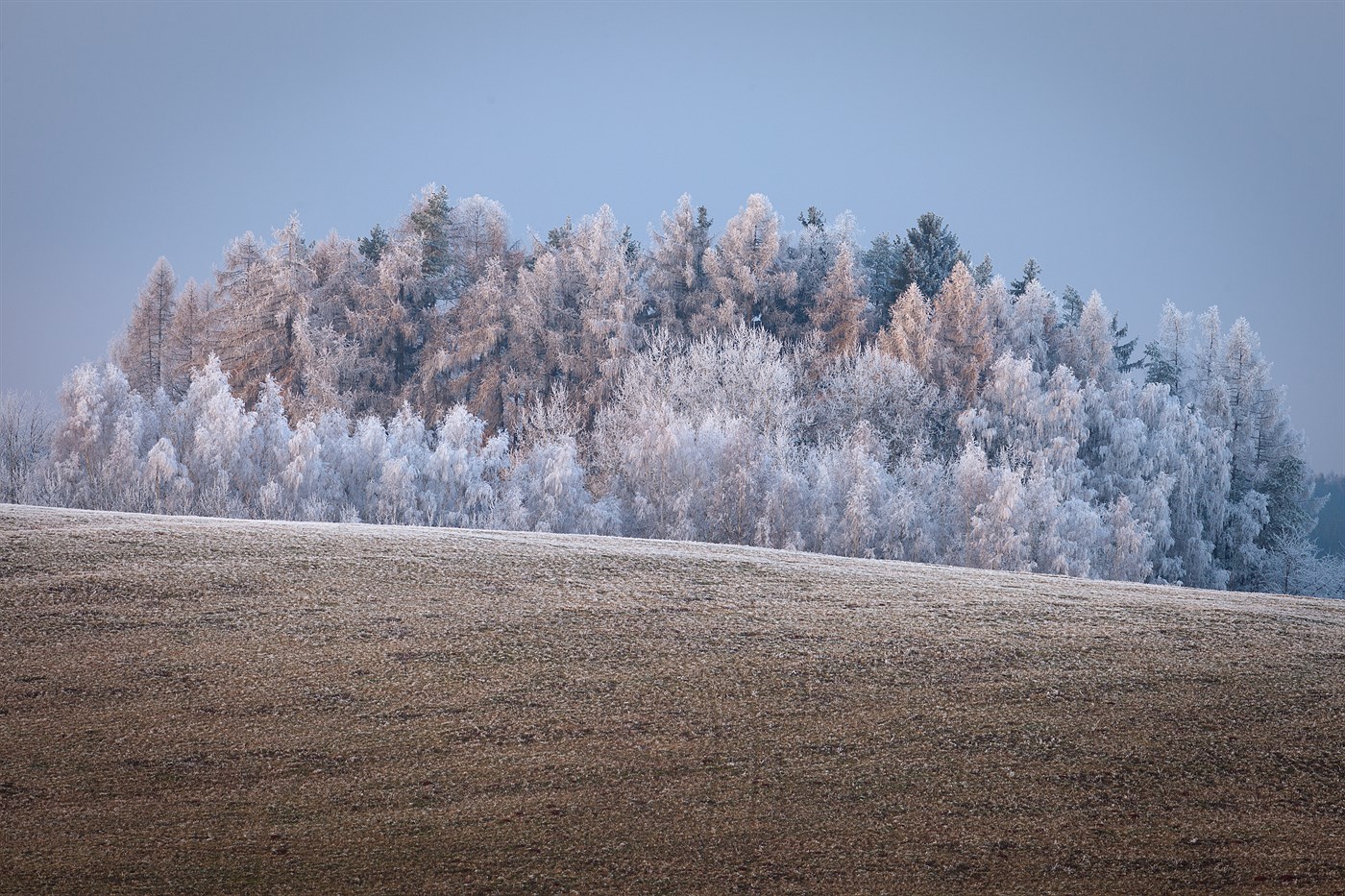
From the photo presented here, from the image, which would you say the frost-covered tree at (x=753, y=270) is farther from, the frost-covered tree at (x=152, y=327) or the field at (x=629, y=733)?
the field at (x=629, y=733)

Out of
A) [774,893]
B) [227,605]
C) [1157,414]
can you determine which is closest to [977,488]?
[1157,414]

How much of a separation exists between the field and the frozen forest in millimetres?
21896

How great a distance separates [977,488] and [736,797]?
30341mm

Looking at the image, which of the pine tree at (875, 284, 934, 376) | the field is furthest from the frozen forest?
the field

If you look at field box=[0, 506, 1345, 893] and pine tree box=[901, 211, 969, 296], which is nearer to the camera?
field box=[0, 506, 1345, 893]

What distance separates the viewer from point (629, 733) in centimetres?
898

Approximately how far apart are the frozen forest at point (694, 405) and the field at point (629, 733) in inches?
862

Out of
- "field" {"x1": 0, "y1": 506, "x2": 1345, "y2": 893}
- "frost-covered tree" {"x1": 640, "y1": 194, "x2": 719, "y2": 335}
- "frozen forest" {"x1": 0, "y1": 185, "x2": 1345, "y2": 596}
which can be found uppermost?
"frost-covered tree" {"x1": 640, "y1": 194, "x2": 719, "y2": 335}

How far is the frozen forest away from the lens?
35906 millimetres

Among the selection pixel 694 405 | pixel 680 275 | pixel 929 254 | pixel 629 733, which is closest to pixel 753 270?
pixel 680 275

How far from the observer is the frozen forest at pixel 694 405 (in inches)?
1414

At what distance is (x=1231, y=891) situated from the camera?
22.4ft

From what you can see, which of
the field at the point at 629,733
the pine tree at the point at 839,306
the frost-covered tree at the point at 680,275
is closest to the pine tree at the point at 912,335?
the pine tree at the point at 839,306

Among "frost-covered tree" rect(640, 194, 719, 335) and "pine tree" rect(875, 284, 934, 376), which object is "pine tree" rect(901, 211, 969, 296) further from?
"frost-covered tree" rect(640, 194, 719, 335)
